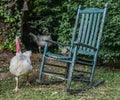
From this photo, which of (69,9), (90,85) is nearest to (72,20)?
→ (69,9)

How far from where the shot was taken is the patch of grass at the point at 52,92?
204 inches

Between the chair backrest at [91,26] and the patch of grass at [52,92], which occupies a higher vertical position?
the chair backrest at [91,26]

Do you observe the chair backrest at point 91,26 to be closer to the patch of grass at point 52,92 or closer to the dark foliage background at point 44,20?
the patch of grass at point 52,92

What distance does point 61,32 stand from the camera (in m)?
7.89

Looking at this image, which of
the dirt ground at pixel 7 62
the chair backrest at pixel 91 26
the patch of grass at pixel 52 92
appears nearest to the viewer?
the patch of grass at pixel 52 92

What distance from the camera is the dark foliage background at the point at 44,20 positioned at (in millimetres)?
7328

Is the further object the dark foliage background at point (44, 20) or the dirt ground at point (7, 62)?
Result: the dark foliage background at point (44, 20)

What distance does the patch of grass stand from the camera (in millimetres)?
5191

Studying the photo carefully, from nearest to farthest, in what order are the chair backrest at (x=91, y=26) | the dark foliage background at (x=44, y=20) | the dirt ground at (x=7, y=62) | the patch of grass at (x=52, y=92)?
the patch of grass at (x=52, y=92), the chair backrest at (x=91, y=26), the dirt ground at (x=7, y=62), the dark foliage background at (x=44, y=20)

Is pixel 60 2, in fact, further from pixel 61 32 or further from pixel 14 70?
pixel 14 70

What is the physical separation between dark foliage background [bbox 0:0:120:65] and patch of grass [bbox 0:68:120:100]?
1187 mm

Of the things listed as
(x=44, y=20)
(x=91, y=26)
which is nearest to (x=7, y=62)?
(x=44, y=20)

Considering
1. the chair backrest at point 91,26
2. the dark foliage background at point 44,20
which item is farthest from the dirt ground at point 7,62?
the chair backrest at point 91,26

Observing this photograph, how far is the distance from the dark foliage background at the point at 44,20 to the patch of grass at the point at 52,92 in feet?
3.90
